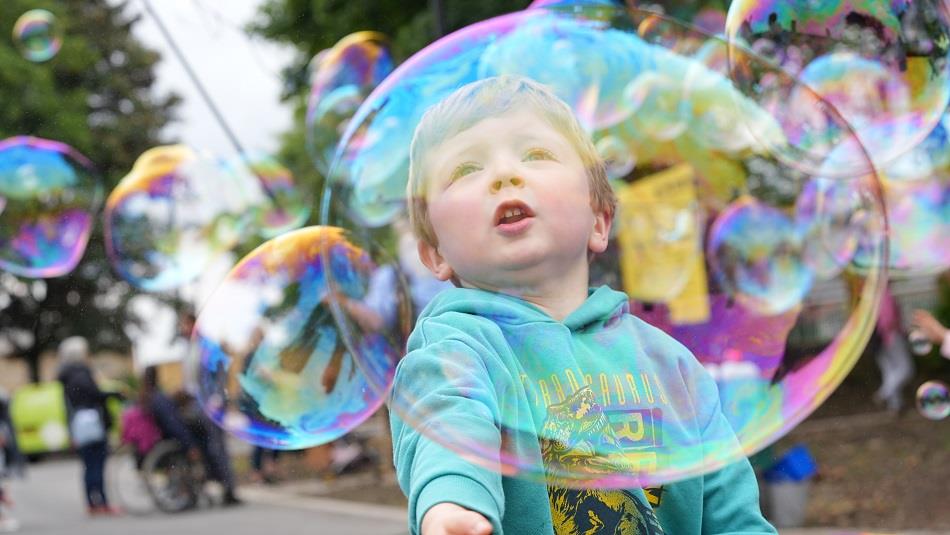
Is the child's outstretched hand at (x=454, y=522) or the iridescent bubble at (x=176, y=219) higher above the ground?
the child's outstretched hand at (x=454, y=522)

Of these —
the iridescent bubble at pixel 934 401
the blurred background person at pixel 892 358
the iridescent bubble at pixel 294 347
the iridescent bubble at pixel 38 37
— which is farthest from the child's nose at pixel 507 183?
the blurred background person at pixel 892 358

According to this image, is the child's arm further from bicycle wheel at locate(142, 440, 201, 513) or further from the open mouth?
bicycle wheel at locate(142, 440, 201, 513)

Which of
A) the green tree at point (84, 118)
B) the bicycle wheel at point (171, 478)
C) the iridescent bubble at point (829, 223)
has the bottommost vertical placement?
the green tree at point (84, 118)

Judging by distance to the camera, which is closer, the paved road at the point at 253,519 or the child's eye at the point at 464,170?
the child's eye at the point at 464,170

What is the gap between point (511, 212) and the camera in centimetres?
163

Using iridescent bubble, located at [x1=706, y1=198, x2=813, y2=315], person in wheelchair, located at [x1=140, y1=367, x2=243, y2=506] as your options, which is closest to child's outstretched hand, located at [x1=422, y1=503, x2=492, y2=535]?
iridescent bubble, located at [x1=706, y1=198, x2=813, y2=315]

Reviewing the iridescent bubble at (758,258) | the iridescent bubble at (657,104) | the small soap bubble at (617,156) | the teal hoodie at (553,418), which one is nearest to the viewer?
the teal hoodie at (553,418)

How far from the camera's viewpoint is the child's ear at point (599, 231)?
1.75 m

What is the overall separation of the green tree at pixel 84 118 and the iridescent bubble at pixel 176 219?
58.9ft

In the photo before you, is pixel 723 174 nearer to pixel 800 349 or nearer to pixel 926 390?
pixel 800 349

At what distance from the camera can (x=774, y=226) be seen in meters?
4.07

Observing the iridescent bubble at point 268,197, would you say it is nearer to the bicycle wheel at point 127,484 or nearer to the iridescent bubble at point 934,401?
the iridescent bubble at point 934,401

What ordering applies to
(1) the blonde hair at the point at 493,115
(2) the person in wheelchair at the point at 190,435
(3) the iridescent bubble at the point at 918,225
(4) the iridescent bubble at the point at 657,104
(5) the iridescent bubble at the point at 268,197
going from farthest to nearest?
1. (2) the person in wheelchair at the point at 190,435
2. (5) the iridescent bubble at the point at 268,197
3. (3) the iridescent bubble at the point at 918,225
4. (4) the iridescent bubble at the point at 657,104
5. (1) the blonde hair at the point at 493,115

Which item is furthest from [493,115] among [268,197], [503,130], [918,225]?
[268,197]
